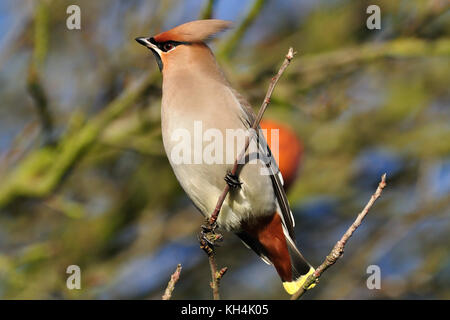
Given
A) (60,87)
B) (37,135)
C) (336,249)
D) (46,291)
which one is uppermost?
(60,87)

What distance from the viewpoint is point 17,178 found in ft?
14.9

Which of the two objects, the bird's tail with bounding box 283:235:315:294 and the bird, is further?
the bird's tail with bounding box 283:235:315:294

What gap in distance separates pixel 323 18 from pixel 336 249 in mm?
3313

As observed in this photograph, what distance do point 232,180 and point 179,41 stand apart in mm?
899

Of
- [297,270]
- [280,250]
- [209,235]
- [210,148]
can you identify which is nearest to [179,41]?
[210,148]

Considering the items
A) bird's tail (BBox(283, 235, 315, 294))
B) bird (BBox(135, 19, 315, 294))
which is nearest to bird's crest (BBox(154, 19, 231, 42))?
bird (BBox(135, 19, 315, 294))

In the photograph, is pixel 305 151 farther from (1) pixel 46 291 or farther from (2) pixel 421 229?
(1) pixel 46 291

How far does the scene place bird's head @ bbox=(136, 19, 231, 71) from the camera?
3723 millimetres

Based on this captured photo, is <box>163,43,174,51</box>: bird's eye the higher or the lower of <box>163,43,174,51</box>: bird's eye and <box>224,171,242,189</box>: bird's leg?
the higher

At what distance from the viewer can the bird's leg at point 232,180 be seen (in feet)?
10.9

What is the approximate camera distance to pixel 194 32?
3.72m

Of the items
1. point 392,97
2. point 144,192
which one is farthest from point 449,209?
point 144,192

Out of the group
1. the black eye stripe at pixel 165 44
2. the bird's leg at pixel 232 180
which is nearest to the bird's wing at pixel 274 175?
the bird's leg at pixel 232 180

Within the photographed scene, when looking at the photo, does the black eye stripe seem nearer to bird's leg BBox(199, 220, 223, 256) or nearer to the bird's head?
the bird's head
